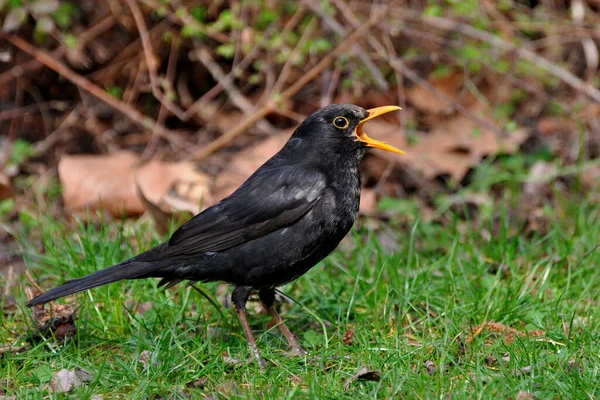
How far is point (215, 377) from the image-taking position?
377cm

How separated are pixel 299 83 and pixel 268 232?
8.83ft

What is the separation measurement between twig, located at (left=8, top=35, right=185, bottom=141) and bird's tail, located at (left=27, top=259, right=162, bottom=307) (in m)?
3.25

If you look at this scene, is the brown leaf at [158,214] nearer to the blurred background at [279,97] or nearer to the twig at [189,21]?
the blurred background at [279,97]

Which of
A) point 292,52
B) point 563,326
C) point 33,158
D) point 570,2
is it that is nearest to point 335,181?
point 563,326

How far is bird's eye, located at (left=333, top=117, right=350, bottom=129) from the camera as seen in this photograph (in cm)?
431

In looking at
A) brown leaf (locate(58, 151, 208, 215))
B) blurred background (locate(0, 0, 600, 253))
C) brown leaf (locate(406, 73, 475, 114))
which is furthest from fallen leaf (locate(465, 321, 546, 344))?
brown leaf (locate(406, 73, 475, 114))

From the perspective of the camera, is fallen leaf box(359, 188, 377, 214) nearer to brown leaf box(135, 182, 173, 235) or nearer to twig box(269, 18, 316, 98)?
twig box(269, 18, 316, 98)

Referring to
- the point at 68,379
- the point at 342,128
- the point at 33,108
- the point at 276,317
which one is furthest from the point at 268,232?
the point at 33,108

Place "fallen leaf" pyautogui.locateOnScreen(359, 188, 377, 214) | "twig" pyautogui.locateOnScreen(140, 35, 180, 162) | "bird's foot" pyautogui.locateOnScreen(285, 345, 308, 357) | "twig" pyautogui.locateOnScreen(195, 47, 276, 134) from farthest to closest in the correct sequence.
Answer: "twig" pyautogui.locateOnScreen(195, 47, 276, 134) → "twig" pyautogui.locateOnScreen(140, 35, 180, 162) → "fallen leaf" pyautogui.locateOnScreen(359, 188, 377, 214) → "bird's foot" pyautogui.locateOnScreen(285, 345, 308, 357)

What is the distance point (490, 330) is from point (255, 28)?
13.2 feet

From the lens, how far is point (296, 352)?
13.3 feet

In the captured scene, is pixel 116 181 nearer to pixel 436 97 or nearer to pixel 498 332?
pixel 436 97

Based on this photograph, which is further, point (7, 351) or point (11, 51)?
point (11, 51)

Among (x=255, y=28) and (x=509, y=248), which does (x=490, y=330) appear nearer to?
(x=509, y=248)
